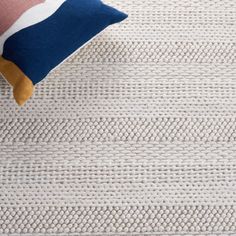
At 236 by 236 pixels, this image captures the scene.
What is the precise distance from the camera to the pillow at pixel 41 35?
31.2 inches

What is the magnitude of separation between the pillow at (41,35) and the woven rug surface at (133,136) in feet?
0.33

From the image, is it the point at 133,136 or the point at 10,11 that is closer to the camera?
the point at 10,11

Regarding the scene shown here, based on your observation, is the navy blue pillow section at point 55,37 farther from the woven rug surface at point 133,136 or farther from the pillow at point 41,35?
the woven rug surface at point 133,136

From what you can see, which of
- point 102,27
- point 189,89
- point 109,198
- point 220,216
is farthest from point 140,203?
point 102,27

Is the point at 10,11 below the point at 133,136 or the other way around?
the other way around

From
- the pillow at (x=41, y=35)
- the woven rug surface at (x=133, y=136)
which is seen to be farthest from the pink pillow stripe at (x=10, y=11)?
the woven rug surface at (x=133, y=136)

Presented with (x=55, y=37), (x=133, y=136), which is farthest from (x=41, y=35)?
(x=133, y=136)

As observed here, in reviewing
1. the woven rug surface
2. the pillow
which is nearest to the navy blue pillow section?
the pillow

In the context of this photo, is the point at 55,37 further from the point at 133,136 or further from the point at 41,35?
the point at 133,136

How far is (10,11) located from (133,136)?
1.20 ft

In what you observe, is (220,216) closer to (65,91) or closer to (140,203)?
(140,203)

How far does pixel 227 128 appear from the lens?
3.00 ft

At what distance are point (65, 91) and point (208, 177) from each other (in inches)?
14.7

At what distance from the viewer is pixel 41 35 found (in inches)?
31.7
